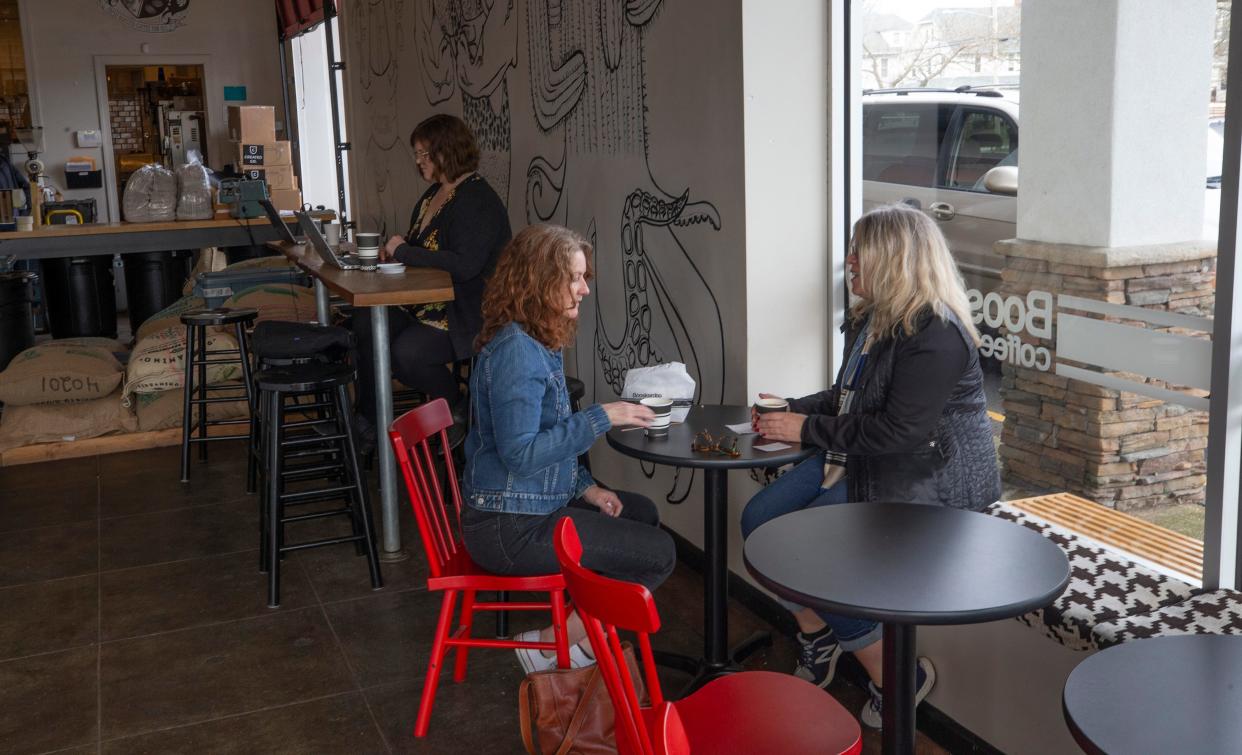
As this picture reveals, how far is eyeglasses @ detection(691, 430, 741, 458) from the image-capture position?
263 cm

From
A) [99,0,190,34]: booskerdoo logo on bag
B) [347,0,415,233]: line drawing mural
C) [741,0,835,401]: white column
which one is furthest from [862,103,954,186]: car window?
[99,0,190,34]: booskerdoo logo on bag

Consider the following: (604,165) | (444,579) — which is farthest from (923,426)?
(604,165)

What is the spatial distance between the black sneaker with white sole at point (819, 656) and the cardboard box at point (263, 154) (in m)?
5.70

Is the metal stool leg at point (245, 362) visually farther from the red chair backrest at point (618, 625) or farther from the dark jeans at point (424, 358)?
the red chair backrest at point (618, 625)

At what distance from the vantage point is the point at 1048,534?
2441 mm

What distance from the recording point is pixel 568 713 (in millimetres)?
2240

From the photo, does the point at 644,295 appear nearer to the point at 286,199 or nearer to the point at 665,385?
the point at 665,385

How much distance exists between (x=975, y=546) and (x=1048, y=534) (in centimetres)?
57

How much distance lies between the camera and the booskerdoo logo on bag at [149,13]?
35.4ft

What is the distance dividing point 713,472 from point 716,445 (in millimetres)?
149

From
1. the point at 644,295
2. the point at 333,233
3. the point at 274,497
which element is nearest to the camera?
the point at 274,497

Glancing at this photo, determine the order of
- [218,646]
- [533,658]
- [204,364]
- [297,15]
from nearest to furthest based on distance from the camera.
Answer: [533,658] < [218,646] < [204,364] < [297,15]

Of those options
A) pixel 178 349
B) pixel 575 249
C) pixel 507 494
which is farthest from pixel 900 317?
pixel 178 349

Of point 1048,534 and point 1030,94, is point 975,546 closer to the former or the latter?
point 1048,534
